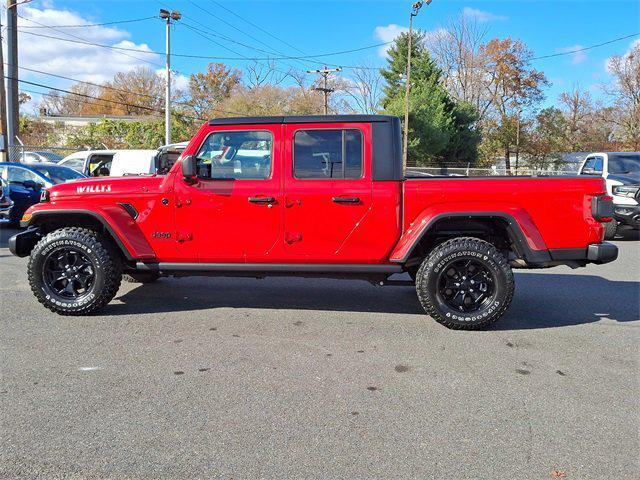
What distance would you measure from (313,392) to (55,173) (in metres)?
11.3

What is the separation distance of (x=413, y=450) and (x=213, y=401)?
1319mm

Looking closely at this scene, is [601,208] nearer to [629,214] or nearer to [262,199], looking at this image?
[262,199]

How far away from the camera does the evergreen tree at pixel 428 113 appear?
3656cm

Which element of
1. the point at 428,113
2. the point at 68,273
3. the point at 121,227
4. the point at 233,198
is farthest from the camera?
the point at 428,113

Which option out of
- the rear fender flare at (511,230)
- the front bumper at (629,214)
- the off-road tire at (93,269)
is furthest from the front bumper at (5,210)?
the front bumper at (629,214)

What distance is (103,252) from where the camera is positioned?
5.00 meters

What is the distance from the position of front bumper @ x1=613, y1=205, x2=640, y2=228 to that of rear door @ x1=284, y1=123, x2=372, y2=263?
8548mm

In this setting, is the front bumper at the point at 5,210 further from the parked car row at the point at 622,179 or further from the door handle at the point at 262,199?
the parked car row at the point at 622,179

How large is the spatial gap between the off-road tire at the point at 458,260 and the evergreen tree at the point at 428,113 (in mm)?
31756

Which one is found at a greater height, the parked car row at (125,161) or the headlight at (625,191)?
the parked car row at (125,161)

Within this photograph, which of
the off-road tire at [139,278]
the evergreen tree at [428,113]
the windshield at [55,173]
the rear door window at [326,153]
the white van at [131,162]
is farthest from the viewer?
the evergreen tree at [428,113]

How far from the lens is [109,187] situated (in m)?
5.05

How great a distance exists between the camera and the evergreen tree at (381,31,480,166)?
120 feet

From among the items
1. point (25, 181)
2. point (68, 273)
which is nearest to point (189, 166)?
point (68, 273)
